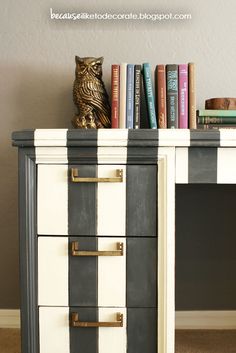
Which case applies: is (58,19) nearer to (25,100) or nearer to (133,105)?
(25,100)

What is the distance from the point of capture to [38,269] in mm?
1013

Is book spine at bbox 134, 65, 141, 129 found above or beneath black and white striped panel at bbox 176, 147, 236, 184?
above

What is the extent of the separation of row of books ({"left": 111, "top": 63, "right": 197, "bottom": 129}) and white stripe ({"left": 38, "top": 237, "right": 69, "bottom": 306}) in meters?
0.45

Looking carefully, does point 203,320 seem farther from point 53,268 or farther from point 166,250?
point 53,268

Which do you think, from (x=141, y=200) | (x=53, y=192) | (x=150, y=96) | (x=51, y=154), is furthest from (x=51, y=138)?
(x=150, y=96)

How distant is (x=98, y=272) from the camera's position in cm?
101

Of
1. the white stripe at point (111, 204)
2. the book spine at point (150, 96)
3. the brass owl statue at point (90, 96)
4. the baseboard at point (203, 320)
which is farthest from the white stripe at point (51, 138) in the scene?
the baseboard at point (203, 320)

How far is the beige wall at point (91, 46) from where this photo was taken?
1417mm

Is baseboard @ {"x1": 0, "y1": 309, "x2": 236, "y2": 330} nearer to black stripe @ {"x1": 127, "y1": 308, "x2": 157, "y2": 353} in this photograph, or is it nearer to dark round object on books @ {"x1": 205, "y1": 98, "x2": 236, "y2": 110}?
black stripe @ {"x1": 127, "y1": 308, "x2": 157, "y2": 353}

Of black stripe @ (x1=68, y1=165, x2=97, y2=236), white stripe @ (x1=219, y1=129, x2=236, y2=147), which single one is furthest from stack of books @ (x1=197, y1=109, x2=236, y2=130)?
black stripe @ (x1=68, y1=165, x2=97, y2=236)

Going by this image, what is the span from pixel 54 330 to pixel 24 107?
2.75 ft

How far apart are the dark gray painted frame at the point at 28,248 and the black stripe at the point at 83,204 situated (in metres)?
0.10

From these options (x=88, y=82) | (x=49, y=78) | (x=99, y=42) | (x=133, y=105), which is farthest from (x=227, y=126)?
(x=49, y=78)

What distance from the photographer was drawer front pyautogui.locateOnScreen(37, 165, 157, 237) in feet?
3.30
